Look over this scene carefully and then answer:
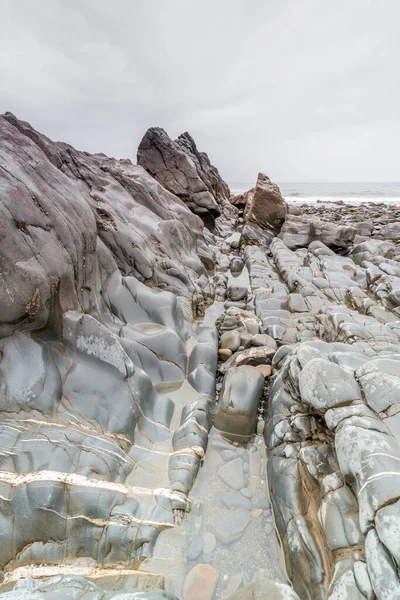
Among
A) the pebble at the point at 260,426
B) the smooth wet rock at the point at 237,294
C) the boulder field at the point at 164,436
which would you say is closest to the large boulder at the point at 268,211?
the smooth wet rock at the point at 237,294

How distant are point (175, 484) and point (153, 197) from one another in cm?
1126

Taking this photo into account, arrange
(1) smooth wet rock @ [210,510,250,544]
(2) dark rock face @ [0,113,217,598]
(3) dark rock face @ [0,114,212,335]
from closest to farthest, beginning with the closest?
(2) dark rock face @ [0,113,217,598] < (1) smooth wet rock @ [210,510,250,544] < (3) dark rock face @ [0,114,212,335]

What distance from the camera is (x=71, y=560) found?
2.86 m

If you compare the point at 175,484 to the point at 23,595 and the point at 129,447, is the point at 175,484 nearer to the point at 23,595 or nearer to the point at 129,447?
the point at 129,447

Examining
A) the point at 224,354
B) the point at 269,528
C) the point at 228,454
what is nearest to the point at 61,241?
the point at 224,354

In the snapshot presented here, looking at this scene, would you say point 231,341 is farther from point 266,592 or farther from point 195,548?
point 266,592

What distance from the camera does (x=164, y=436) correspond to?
4.21 m

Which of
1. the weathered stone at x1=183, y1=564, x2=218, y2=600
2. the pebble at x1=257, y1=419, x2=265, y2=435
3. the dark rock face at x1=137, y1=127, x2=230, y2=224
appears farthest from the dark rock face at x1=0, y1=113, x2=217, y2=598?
the dark rock face at x1=137, y1=127, x2=230, y2=224

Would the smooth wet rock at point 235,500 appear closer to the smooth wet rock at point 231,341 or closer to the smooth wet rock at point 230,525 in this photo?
the smooth wet rock at point 230,525

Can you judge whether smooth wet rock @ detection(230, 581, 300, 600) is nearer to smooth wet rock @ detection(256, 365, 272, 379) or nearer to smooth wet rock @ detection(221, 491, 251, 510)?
smooth wet rock @ detection(221, 491, 251, 510)

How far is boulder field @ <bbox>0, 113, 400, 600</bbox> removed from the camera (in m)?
2.53

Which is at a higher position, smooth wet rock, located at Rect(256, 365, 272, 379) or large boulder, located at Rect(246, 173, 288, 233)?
large boulder, located at Rect(246, 173, 288, 233)

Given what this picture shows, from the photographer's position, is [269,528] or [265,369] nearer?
[269,528]

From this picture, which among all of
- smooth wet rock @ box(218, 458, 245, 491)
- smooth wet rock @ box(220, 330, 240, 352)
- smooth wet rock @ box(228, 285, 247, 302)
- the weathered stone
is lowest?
the weathered stone
